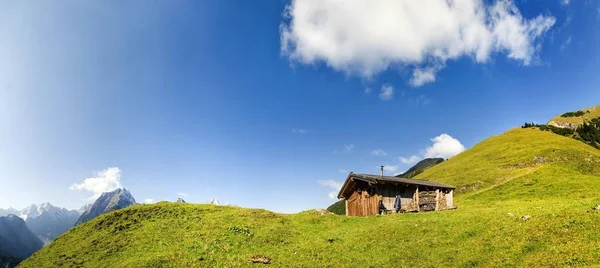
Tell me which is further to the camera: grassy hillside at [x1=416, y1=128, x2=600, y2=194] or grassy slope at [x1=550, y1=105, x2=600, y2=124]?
grassy slope at [x1=550, y1=105, x2=600, y2=124]

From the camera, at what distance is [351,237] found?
28.1 metres

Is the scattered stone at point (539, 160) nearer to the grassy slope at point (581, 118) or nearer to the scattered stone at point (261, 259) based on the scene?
the scattered stone at point (261, 259)

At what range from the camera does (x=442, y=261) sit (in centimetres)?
1944

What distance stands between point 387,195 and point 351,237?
16914 mm

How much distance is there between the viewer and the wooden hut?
42719 mm

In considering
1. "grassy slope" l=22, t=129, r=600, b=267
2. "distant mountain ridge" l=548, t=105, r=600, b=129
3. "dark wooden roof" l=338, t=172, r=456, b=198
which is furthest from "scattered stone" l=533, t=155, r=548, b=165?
"distant mountain ridge" l=548, t=105, r=600, b=129

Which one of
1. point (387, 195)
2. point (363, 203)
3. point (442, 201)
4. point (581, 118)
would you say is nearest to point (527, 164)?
point (442, 201)

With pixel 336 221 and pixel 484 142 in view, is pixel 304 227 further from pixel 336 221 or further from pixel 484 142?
pixel 484 142

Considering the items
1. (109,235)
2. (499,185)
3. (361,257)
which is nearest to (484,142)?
(499,185)

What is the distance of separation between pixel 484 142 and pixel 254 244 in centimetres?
9474

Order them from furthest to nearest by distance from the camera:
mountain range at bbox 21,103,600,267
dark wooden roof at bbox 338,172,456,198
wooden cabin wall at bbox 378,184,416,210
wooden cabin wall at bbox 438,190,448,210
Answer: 1. wooden cabin wall at bbox 438,190,448,210
2. wooden cabin wall at bbox 378,184,416,210
3. dark wooden roof at bbox 338,172,456,198
4. mountain range at bbox 21,103,600,267

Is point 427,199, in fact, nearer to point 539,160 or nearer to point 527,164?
point 527,164

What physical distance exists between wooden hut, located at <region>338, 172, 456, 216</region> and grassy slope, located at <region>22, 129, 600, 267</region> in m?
6.19

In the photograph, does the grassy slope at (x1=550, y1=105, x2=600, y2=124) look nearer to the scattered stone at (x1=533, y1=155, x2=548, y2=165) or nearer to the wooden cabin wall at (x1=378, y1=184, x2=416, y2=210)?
the scattered stone at (x1=533, y1=155, x2=548, y2=165)
